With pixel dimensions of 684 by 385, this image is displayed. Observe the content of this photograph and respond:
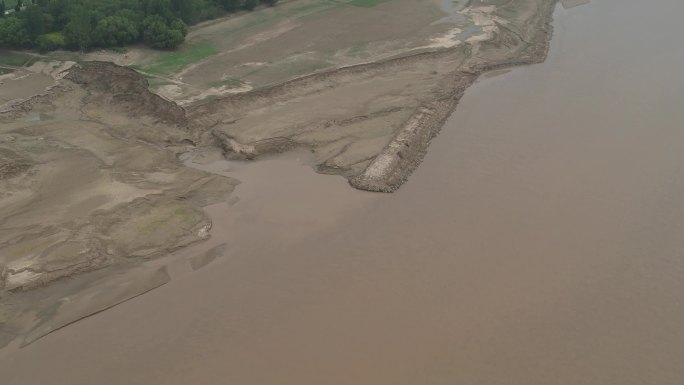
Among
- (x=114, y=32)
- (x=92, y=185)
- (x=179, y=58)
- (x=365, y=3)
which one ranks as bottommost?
(x=92, y=185)

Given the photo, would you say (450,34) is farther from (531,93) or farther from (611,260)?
(611,260)

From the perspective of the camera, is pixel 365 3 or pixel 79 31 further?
pixel 365 3

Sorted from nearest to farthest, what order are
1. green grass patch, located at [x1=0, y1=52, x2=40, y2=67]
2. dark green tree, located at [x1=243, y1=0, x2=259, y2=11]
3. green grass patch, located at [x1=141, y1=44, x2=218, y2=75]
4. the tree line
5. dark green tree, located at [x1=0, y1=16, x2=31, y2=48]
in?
green grass patch, located at [x1=141, y1=44, x2=218, y2=75] < green grass patch, located at [x1=0, y1=52, x2=40, y2=67] < dark green tree, located at [x1=0, y1=16, x2=31, y2=48] < the tree line < dark green tree, located at [x1=243, y1=0, x2=259, y2=11]

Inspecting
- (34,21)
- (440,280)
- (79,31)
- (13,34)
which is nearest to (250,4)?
(79,31)

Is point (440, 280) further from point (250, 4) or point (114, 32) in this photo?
point (250, 4)

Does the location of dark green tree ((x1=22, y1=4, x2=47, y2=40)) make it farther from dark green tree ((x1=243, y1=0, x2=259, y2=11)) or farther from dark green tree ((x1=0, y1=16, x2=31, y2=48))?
dark green tree ((x1=243, y1=0, x2=259, y2=11))

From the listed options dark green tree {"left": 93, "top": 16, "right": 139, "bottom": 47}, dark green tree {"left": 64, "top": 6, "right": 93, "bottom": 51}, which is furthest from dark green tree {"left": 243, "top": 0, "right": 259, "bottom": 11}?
dark green tree {"left": 64, "top": 6, "right": 93, "bottom": 51}

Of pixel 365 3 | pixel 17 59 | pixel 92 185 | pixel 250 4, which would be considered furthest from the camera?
pixel 365 3

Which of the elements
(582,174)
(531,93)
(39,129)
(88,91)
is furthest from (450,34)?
(39,129)
